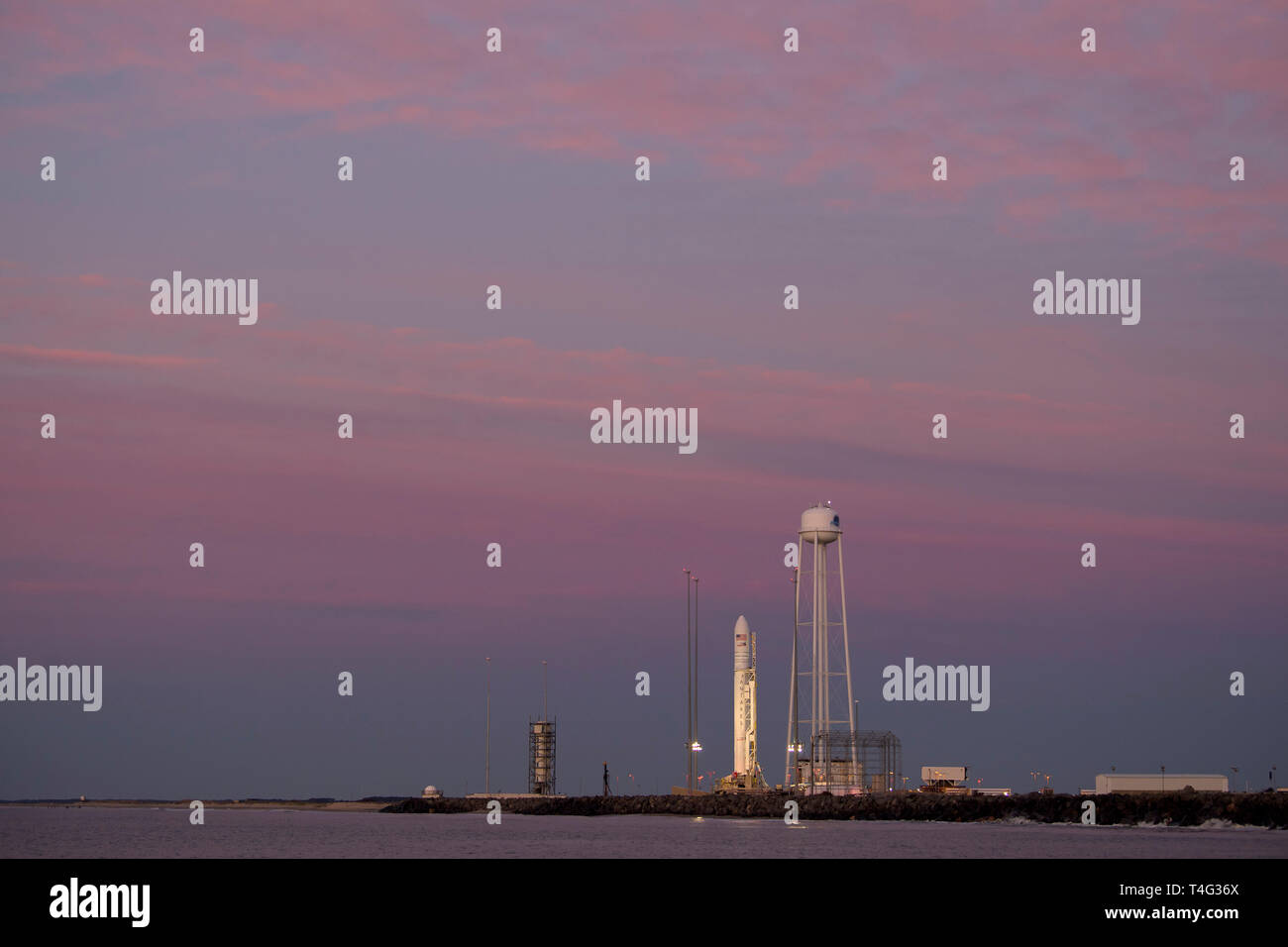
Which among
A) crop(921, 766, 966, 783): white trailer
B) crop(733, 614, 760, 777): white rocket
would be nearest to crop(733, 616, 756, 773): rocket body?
crop(733, 614, 760, 777): white rocket

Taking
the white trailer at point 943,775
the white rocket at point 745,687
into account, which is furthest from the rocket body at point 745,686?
the white trailer at point 943,775

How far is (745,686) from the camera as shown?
193375 millimetres

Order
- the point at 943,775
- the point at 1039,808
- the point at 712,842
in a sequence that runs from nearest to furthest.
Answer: the point at 712,842, the point at 1039,808, the point at 943,775

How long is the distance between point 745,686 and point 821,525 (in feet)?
120

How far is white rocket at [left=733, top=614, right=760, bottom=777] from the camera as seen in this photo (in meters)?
193

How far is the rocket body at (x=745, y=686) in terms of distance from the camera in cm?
19288

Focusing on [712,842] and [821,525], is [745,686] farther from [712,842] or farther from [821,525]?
[712,842]

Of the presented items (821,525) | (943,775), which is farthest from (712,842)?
(943,775)

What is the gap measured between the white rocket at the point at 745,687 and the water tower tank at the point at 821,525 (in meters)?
30.6

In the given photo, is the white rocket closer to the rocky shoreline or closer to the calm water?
the rocky shoreline
